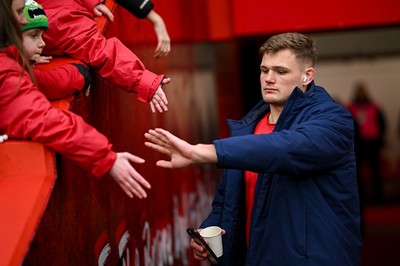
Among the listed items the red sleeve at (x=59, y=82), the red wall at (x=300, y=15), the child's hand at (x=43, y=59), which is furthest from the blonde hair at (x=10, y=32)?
the red wall at (x=300, y=15)

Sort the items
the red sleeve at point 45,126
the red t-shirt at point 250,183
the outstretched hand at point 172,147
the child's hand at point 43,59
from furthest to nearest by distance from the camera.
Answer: the red t-shirt at point 250,183 → the child's hand at point 43,59 → the outstretched hand at point 172,147 → the red sleeve at point 45,126

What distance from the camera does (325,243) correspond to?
2.85 metres

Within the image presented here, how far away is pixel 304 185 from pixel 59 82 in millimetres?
1121

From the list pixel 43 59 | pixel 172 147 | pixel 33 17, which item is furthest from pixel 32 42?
pixel 172 147

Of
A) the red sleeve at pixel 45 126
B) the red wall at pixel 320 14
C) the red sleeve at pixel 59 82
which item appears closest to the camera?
the red sleeve at pixel 45 126

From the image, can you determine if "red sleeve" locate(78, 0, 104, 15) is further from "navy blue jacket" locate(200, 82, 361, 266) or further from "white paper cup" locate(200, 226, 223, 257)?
"white paper cup" locate(200, 226, 223, 257)

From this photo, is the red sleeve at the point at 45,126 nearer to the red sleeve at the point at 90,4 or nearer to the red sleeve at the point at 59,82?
the red sleeve at the point at 59,82

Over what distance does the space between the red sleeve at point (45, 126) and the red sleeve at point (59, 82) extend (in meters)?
0.28

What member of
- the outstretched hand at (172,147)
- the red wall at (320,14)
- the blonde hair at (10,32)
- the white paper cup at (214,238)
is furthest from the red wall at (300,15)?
the blonde hair at (10,32)

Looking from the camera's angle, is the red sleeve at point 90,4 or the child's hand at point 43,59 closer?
the child's hand at point 43,59

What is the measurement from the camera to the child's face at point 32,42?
8.82ft

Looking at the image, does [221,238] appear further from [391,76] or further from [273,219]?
[391,76]

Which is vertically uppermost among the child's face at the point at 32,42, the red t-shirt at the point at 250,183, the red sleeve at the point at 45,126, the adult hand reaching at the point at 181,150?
the child's face at the point at 32,42

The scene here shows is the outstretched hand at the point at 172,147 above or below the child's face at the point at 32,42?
below
